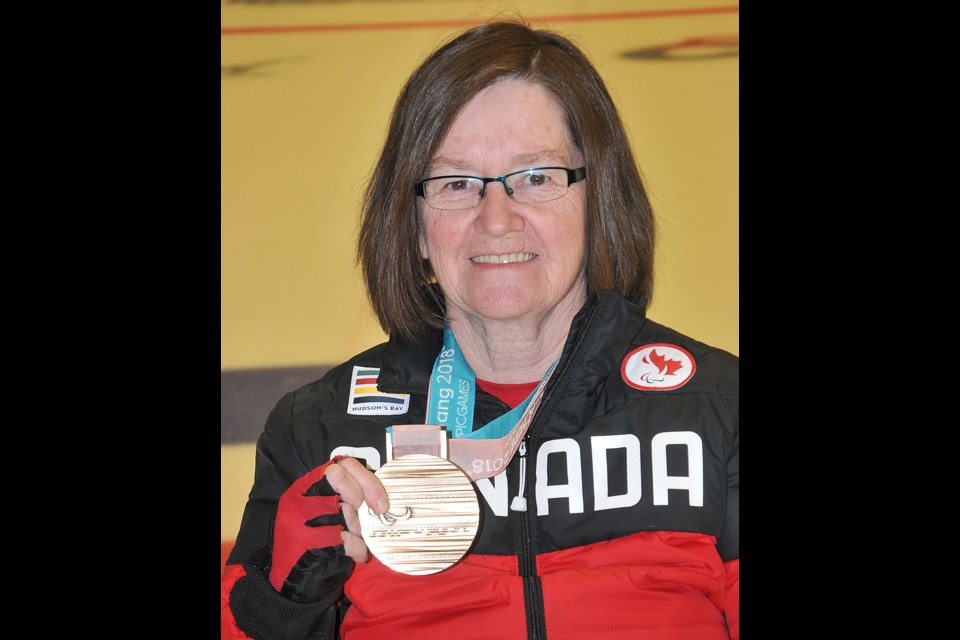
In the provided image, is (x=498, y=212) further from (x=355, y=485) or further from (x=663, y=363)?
(x=355, y=485)

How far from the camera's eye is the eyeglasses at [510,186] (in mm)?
1662

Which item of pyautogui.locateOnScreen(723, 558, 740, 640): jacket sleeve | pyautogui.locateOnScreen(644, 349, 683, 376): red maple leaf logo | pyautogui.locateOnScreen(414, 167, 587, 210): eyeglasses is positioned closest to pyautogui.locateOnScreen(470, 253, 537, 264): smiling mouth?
pyautogui.locateOnScreen(414, 167, 587, 210): eyeglasses

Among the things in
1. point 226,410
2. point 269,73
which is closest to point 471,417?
point 226,410

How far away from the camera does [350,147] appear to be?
2080mm

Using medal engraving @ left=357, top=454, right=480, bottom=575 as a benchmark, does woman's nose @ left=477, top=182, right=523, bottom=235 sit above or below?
above

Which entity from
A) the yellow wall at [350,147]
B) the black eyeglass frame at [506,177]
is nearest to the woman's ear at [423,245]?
the black eyeglass frame at [506,177]

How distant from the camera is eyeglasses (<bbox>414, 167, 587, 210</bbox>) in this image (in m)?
1.66

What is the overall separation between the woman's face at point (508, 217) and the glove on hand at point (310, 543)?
483mm

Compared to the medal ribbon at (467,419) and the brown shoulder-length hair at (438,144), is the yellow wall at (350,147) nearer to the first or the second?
the brown shoulder-length hair at (438,144)

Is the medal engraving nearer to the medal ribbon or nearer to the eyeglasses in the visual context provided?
the medal ribbon

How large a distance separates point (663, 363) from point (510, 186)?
1.47ft

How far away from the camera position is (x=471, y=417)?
1.67 m

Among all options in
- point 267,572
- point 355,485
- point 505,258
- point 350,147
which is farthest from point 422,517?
point 350,147

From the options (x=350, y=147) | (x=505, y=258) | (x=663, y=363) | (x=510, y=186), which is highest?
(x=350, y=147)
